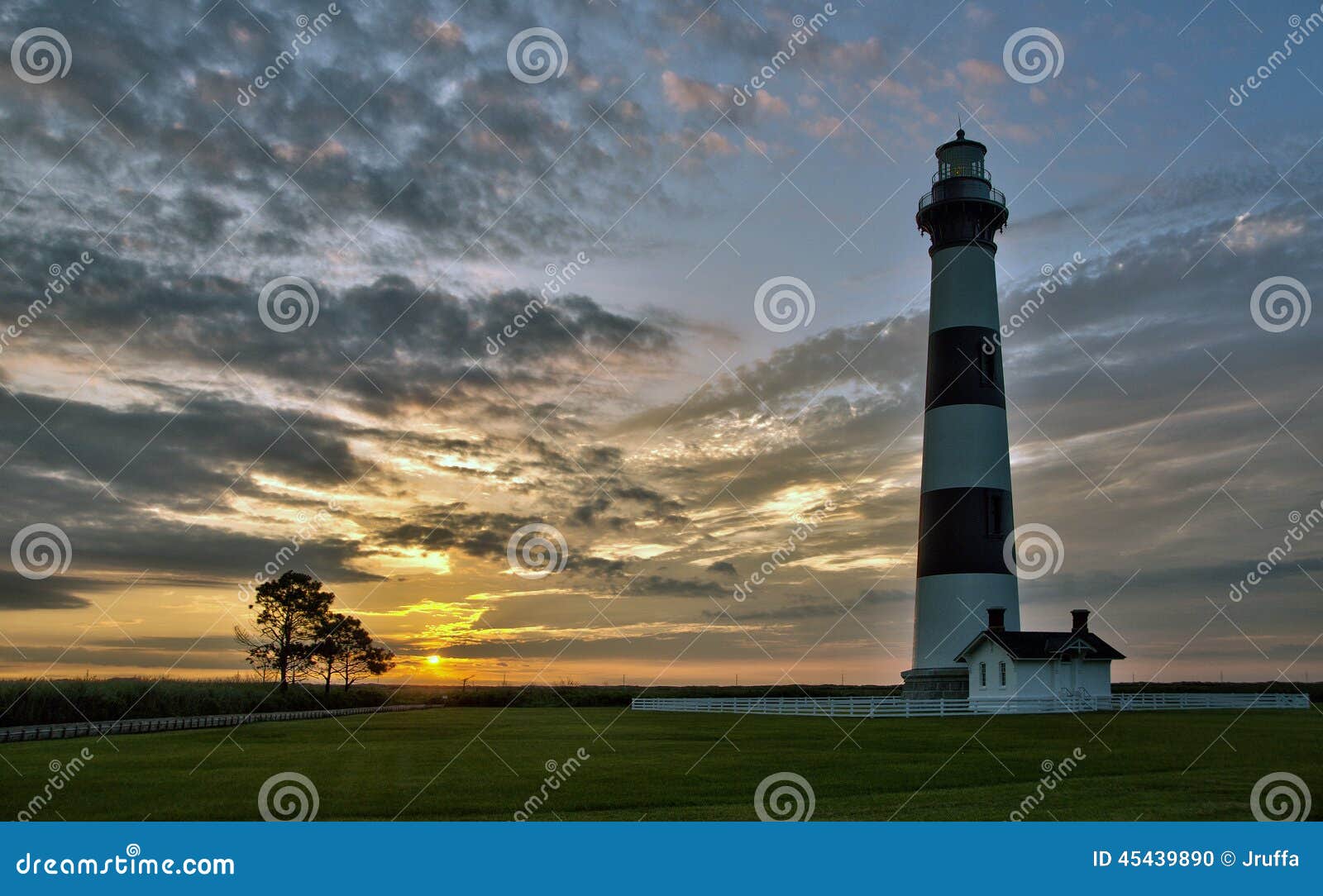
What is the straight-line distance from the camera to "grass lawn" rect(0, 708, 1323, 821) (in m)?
15.8

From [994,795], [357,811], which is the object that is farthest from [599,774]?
[994,795]

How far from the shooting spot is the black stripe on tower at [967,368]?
146 ft

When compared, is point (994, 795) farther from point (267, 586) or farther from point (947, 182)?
point (267, 586)

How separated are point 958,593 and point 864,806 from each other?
29958 millimetres

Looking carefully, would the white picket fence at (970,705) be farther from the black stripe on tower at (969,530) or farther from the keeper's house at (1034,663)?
the black stripe on tower at (969,530)

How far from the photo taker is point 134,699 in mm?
45750

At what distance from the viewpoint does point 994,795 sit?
16.8m

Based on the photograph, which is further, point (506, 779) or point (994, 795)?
point (506, 779)
